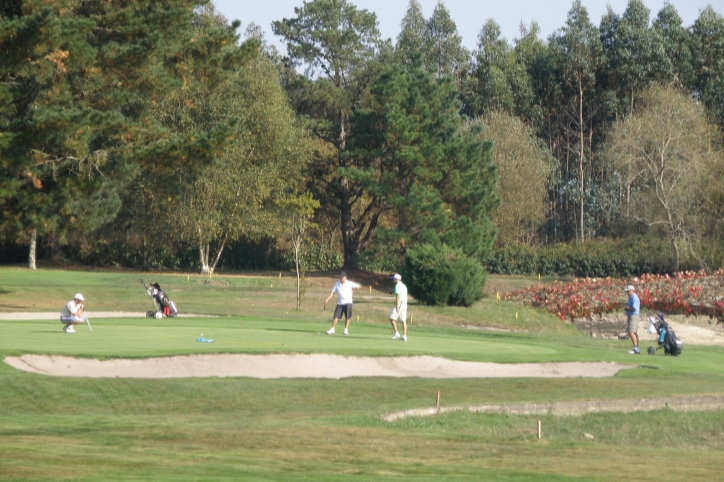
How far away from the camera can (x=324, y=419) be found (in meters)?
14.4

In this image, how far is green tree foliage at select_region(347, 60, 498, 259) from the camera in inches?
2317

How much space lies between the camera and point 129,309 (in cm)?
4025

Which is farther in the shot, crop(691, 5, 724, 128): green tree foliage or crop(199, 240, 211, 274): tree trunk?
crop(691, 5, 724, 128): green tree foliage

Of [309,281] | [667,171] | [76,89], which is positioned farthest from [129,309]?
[667,171]

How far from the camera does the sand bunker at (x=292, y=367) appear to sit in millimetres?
18969

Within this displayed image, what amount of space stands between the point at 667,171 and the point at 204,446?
5878cm

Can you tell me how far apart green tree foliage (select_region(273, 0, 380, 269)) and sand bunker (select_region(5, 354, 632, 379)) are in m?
46.0

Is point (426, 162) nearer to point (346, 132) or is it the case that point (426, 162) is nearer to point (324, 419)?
point (346, 132)

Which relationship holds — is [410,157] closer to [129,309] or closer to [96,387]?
[129,309]

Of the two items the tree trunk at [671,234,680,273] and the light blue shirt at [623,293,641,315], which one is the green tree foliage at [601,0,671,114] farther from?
the light blue shirt at [623,293,641,315]

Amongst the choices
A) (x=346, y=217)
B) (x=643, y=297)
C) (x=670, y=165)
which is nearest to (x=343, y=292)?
(x=643, y=297)

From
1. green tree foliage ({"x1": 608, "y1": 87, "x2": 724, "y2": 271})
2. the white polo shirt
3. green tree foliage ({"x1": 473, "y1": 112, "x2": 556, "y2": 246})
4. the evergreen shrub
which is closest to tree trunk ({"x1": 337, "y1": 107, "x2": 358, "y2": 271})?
green tree foliage ({"x1": 473, "y1": 112, "x2": 556, "y2": 246})

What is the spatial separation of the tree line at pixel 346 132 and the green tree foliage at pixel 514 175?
17cm

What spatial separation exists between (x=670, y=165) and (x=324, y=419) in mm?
54807
